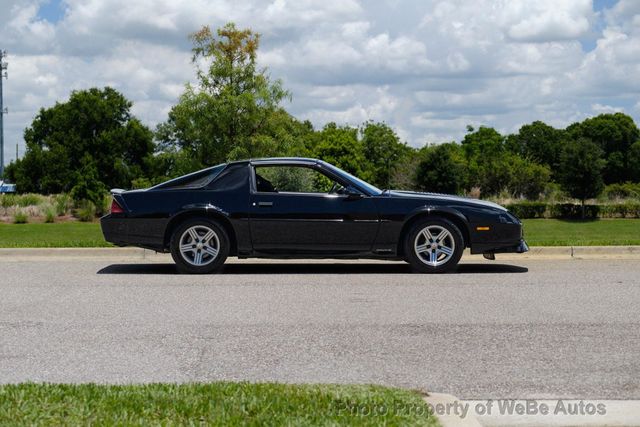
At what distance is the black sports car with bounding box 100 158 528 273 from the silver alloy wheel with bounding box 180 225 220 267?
0.01 meters

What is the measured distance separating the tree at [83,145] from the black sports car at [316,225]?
198 ft

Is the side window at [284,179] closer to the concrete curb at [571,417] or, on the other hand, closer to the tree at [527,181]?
the concrete curb at [571,417]

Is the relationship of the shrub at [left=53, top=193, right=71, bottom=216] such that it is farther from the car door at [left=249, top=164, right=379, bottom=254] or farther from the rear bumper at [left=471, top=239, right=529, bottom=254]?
the rear bumper at [left=471, top=239, right=529, bottom=254]

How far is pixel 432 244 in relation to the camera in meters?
11.4

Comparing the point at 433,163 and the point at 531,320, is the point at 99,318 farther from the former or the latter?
the point at 433,163

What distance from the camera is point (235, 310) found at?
8438mm

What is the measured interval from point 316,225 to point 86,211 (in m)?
31.3

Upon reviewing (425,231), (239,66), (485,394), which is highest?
(239,66)

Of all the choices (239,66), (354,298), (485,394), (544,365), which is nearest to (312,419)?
(485,394)

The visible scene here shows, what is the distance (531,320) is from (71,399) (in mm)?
4443

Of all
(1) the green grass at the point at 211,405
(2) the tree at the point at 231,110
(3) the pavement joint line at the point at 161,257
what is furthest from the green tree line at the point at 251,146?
(1) the green grass at the point at 211,405

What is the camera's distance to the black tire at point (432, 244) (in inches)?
449

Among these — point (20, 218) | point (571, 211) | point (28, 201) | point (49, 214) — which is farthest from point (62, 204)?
point (571, 211)

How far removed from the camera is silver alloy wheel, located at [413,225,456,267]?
11.4m
